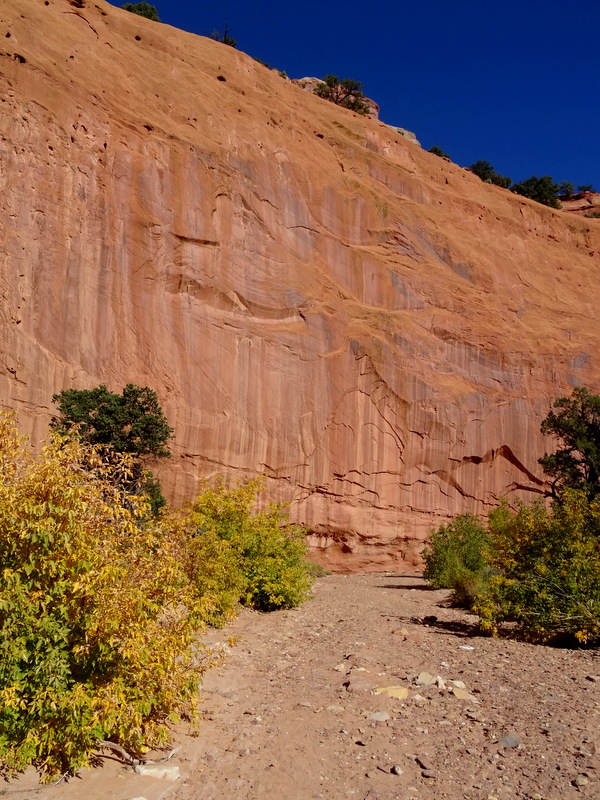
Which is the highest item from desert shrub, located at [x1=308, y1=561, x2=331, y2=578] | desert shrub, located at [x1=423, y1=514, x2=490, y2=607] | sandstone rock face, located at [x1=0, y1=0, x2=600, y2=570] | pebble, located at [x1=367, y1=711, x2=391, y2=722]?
sandstone rock face, located at [x1=0, y1=0, x2=600, y2=570]

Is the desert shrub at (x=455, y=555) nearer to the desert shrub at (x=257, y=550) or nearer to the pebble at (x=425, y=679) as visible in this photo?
the desert shrub at (x=257, y=550)

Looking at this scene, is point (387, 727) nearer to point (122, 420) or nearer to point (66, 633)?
point (66, 633)

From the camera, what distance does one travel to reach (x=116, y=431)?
1988cm

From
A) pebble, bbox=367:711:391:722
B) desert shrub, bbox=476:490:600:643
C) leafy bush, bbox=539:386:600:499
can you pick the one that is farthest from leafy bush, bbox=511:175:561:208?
pebble, bbox=367:711:391:722

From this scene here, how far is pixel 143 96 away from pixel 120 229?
6862 millimetres

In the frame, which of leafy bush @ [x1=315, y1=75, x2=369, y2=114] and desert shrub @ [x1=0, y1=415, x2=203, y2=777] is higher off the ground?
leafy bush @ [x1=315, y1=75, x2=369, y2=114]

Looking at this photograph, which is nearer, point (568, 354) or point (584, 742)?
point (584, 742)

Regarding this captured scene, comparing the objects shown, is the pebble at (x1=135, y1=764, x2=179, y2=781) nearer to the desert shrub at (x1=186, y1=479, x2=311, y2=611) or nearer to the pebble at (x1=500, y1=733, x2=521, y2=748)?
the pebble at (x1=500, y1=733, x2=521, y2=748)

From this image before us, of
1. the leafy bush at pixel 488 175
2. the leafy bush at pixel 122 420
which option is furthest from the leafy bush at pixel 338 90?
the leafy bush at pixel 122 420

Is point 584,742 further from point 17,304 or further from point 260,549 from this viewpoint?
point 17,304

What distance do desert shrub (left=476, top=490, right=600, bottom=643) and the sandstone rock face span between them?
1441 cm

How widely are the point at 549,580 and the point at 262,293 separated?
1897 centimetres

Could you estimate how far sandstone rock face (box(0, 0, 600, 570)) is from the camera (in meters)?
23.0

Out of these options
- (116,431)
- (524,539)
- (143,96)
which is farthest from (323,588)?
(143,96)
